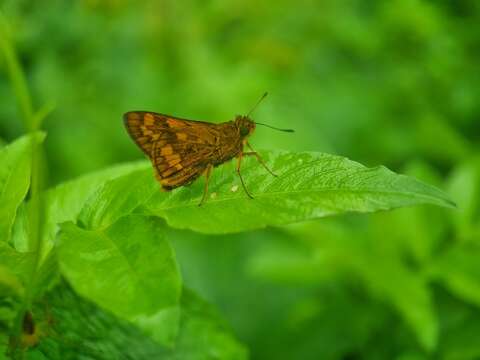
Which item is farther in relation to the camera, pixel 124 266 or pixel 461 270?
pixel 461 270

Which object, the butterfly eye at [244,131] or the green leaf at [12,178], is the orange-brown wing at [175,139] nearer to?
the butterfly eye at [244,131]

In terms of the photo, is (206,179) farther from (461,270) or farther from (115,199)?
(461,270)

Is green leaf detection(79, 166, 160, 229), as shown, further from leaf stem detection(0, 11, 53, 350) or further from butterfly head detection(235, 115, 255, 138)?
butterfly head detection(235, 115, 255, 138)

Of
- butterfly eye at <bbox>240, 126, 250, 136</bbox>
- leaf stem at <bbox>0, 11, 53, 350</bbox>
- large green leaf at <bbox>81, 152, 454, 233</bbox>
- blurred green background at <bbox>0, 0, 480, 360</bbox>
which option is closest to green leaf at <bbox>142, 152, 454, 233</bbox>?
large green leaf at <bbox>81, 152, 454, 233</bbox>

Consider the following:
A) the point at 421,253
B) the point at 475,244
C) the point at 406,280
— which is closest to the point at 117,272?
the point at 406,280

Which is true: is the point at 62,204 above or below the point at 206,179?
below

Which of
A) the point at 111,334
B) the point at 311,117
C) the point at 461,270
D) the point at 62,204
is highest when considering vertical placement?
the point at 62,204

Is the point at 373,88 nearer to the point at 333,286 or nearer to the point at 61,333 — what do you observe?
the point at 333,286

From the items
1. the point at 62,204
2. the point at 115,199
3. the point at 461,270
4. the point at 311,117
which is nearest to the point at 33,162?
the point at 115,199
